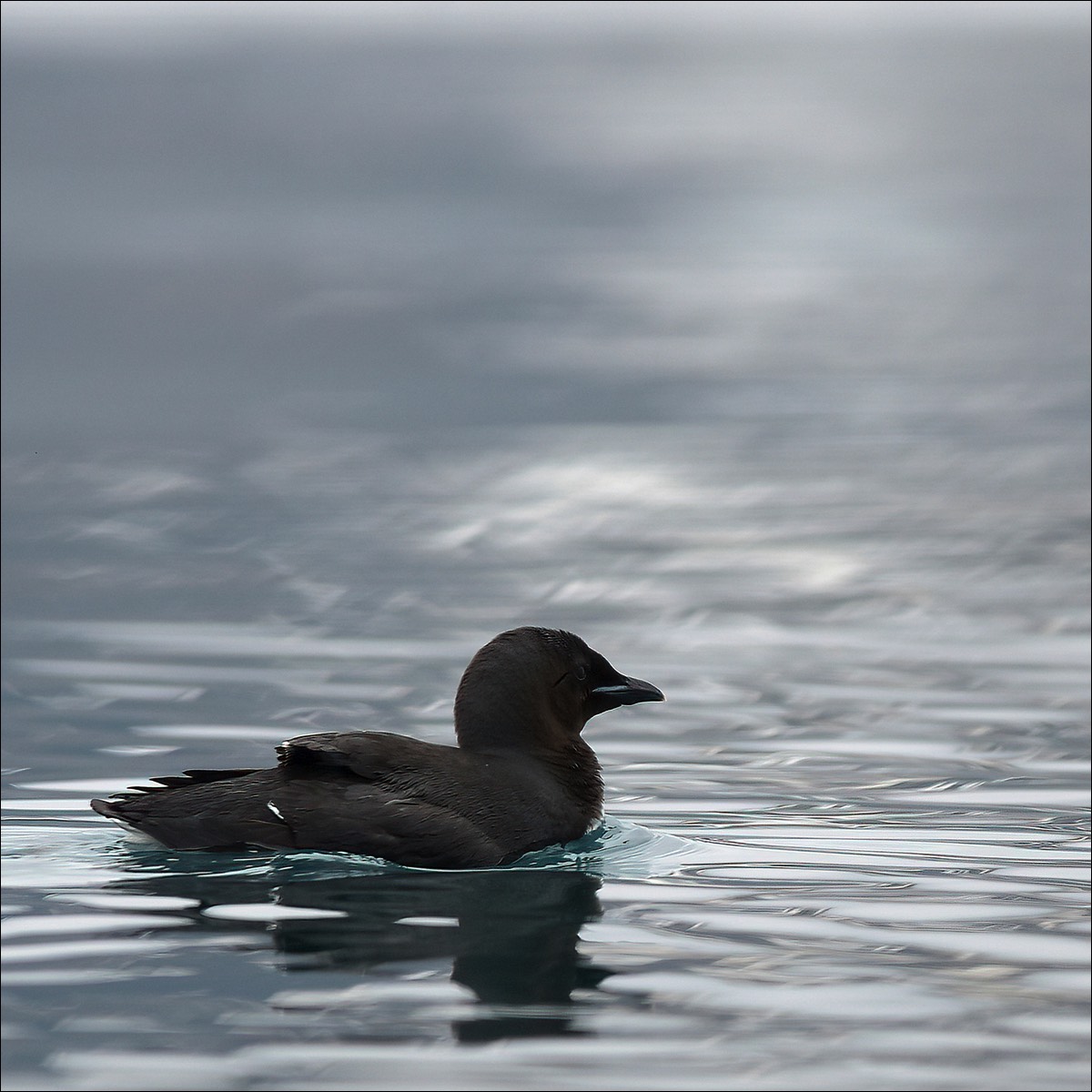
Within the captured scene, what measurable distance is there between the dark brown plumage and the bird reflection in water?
147 millimetres

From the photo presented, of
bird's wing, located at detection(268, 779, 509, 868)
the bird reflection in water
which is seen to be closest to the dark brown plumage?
bird's wing, located at detection(268, 779, 509, 868)

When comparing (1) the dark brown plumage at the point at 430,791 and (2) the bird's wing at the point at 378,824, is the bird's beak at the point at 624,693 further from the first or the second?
(2) the bird's wing at the point at 378,824

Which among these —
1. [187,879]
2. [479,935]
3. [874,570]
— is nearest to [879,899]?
[479,935]

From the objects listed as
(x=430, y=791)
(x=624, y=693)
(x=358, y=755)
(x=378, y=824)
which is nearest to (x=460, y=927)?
(x=378, y=824)

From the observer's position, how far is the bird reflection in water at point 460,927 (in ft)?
18.4

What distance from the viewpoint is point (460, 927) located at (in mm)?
6297

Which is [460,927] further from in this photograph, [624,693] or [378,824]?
[624,693]

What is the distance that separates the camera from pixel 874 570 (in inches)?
470

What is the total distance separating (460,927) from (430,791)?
852mm

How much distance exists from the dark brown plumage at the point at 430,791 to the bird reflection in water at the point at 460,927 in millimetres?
147

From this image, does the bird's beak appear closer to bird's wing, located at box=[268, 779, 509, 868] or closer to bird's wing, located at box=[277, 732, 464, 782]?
bird's wing, located at box=[277, 732, 464, 782]

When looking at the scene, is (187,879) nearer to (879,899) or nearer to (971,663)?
(879,899)

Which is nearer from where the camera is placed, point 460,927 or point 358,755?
point 460,927

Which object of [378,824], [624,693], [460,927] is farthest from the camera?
[624,693]
